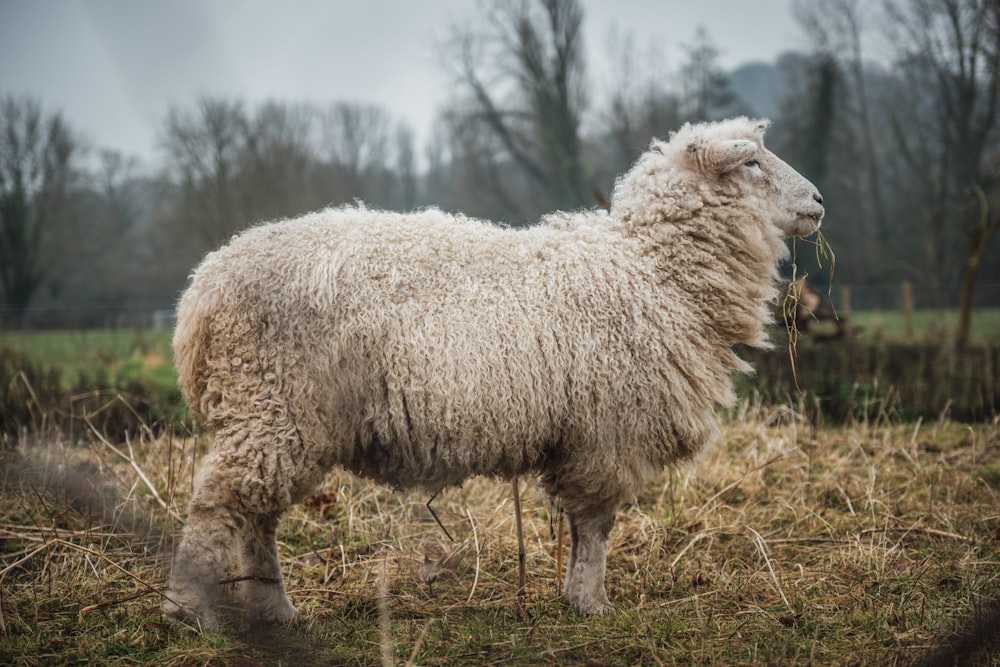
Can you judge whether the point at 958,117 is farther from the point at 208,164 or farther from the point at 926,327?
the point at 208,164

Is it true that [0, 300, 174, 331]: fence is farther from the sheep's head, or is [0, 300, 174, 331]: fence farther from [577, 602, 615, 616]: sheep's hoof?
[577, 602, 615, 616]: sheep's hoof

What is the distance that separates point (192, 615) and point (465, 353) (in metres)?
1.61

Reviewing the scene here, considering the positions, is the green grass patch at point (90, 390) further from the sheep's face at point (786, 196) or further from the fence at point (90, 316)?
the sheep's face at point (786, 196)

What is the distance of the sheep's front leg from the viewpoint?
11.3 feet

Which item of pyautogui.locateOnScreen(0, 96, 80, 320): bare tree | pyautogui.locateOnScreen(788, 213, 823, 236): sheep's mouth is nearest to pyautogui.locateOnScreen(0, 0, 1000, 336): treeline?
pyautogui.locateOnScreen(0, 96, 80, 320): bare tree

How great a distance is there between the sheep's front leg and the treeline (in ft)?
26.9

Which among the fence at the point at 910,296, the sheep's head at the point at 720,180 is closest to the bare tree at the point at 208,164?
the fence at the point at 910,296

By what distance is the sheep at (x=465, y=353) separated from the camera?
300cm

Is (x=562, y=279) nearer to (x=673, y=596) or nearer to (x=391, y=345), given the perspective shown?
(x=391, y=345)

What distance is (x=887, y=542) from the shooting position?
4.19 m

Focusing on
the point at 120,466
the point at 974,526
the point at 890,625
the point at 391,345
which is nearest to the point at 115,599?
the point at 391,345

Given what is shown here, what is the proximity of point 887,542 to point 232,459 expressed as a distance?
12.2 feet

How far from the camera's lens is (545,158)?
2589cm

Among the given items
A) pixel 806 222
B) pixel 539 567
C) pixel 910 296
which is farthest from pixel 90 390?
pixel 910 296
